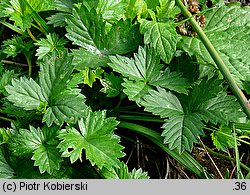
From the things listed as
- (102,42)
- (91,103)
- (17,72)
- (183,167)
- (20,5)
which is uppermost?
(20,5)

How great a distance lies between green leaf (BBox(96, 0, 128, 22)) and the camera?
1.90 meters

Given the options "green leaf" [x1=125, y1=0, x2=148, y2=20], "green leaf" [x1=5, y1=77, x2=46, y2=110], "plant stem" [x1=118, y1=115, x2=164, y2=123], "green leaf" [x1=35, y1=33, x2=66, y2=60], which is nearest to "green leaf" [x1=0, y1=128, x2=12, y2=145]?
"green leaf" [x1=5, y1=77, x2=46, y2=110]

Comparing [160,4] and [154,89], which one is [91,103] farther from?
[160,4]

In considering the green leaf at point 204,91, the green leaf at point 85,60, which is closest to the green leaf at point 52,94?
the green leaf at point 85,60

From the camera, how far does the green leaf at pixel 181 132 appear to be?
1.69m

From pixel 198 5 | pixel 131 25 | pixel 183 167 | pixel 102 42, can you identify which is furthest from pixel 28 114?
pixel 198 5

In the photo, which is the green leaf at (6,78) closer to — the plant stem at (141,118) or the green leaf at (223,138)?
the plant stem at (141,118)

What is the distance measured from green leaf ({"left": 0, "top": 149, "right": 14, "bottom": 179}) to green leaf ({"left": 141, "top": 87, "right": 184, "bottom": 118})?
0.56 m

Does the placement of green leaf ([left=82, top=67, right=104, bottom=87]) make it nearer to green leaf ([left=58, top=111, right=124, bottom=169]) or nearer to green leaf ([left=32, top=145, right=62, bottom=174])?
green leaf ([left=58, top=111, right=124, bottom=169])

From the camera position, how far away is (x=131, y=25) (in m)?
1.89

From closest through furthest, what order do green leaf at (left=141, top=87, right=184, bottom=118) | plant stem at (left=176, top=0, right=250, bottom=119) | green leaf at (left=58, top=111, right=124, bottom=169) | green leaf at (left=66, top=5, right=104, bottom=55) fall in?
plant stem at (left=176, top=0, right=250, bottom=119) < green leaf at (left=58, top=111, right=124, bottom=169) < green leaf at (left=141, top=87, right=184, bottom=118) < green leaf at (left=66, top=5, right=104, bottom=55)

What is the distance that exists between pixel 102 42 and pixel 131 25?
5.6 inches

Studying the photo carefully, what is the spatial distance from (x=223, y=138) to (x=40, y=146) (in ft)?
2.43

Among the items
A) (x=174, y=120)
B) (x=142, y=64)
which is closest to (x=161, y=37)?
(x=142, y=64)
